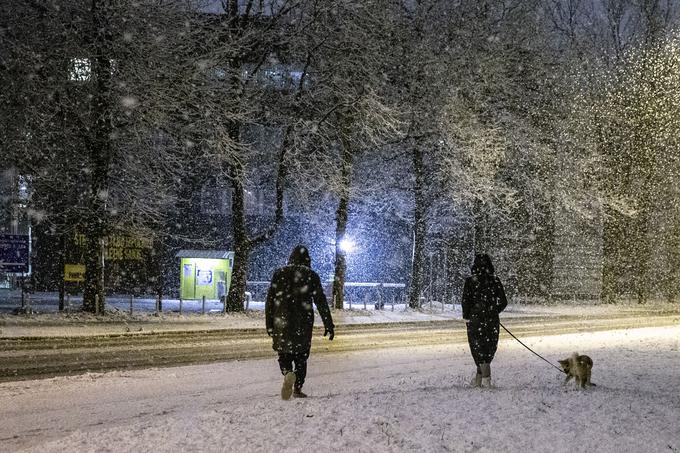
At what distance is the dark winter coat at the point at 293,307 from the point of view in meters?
8.02

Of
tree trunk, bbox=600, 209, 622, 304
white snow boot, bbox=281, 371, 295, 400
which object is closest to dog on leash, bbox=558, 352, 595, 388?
white snow boot, bbox=281, 371, 295, 400

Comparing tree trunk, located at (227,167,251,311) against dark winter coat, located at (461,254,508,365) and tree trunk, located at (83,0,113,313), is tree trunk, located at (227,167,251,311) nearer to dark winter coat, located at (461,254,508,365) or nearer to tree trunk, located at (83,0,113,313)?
tree trunk, located at (83,0,113,313)

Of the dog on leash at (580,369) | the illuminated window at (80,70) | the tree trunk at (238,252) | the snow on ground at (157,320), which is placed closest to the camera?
the dog on leash at (580,369)

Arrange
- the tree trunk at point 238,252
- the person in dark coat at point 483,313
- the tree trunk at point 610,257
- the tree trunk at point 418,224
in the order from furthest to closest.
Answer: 1. the tree trunk at point 610,257
2. the tree trunk at point 418,224
3. the tree trunk at point 238,252
4. the person in dark coat at point 483,313

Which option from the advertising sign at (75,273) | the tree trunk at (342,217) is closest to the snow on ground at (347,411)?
the tree trunk at (342,217)

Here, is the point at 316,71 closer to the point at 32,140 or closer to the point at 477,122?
the point at 477,122

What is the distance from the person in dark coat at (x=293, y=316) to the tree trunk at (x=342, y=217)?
1611cm

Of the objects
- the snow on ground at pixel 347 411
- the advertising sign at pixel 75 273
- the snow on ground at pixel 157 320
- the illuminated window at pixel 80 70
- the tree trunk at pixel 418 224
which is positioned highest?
the illuminated window at pixel 80 70

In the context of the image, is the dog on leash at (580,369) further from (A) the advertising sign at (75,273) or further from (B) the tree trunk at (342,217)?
(A) the advertising sign at (75,273)

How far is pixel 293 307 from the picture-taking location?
8.12 metres

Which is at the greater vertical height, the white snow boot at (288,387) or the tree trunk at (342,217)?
the tree trunk at (342,217)

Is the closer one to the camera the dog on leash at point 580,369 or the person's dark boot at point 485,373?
the person's dark boot at point 485,373

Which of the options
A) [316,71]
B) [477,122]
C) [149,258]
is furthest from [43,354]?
[149,258]

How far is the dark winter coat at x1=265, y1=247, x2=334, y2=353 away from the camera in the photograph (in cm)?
802
